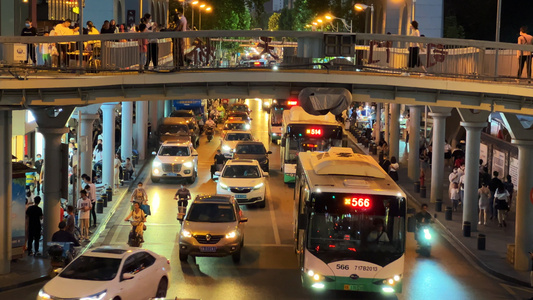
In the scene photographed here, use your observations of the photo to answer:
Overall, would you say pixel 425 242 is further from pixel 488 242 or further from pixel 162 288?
pixel 162 288

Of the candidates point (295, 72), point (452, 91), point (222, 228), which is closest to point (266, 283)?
point (222, 228)

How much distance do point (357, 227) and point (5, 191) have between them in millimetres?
9427

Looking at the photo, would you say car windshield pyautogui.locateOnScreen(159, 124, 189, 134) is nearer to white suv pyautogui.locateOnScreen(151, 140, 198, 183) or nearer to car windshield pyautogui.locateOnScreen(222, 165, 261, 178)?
white suv pyautogui.locateOnScreen(151, 140, 198, 183)

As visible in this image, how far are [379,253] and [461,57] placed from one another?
30.1 ft

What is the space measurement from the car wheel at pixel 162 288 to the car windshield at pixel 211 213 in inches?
197

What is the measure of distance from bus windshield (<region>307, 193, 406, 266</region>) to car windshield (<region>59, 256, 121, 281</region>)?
15.0 ft

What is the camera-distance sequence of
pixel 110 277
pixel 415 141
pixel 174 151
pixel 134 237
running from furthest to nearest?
1. pixel 415 141
2. pixel 174 151
3. pixel 134 237
4. pixel 110 277

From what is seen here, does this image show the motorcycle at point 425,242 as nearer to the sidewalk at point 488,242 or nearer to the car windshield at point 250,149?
the sidewalk at point 488,242

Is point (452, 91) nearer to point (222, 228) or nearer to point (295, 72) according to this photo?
point (295, 72)

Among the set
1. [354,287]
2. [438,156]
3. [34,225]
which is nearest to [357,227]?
[354,287]

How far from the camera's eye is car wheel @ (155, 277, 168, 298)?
1842cm

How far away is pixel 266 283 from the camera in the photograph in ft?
70.1

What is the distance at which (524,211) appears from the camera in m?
24.5

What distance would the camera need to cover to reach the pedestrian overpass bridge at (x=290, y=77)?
74.3 ft
